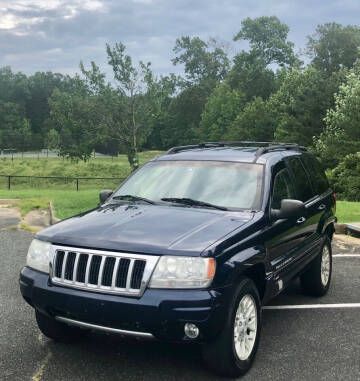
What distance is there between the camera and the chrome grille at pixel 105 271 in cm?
364

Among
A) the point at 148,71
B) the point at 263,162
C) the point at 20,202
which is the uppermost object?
the point at 148,71

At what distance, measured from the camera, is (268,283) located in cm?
450

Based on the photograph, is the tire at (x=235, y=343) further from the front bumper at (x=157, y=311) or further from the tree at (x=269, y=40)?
the tree at (x=269, y=40)

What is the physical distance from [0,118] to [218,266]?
113 metres

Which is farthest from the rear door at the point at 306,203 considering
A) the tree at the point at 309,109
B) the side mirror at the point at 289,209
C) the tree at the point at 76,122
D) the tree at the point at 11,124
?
the tree at the point at 11,124

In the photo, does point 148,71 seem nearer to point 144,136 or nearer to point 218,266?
point 144,136

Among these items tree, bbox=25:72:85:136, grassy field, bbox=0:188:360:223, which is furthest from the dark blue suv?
tree, bbox=25:72:85:136

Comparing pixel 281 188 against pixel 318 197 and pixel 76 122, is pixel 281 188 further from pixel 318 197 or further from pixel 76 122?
pixel 76 122

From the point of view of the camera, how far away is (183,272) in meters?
3.64

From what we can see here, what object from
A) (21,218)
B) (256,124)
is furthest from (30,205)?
(256,124)

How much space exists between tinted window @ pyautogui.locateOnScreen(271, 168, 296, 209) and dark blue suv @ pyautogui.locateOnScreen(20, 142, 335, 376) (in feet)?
0.08

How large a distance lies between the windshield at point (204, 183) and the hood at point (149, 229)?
28cm

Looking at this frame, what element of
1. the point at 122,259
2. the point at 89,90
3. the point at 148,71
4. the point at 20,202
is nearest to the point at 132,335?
the point at 122,259

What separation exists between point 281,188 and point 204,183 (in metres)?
0.83
